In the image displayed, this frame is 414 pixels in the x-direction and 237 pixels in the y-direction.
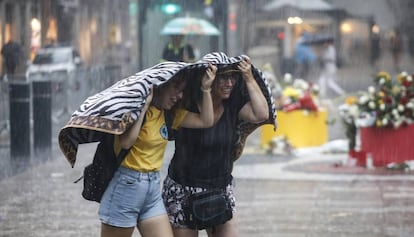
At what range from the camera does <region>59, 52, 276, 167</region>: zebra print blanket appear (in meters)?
5.73

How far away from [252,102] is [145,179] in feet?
2.75

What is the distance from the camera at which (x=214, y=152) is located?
20.3 feet

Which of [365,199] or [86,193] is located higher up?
[86,193]

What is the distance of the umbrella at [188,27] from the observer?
2444 cm

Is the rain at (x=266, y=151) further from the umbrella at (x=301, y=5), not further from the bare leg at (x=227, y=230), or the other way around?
the umbrella at (x=301, y=5)

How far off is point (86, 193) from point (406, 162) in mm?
7742

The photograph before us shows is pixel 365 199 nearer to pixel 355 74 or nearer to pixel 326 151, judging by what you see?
pixel 326 151

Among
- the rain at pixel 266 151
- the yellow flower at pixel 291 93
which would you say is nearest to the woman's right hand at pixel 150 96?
the rain at pixel 266 151

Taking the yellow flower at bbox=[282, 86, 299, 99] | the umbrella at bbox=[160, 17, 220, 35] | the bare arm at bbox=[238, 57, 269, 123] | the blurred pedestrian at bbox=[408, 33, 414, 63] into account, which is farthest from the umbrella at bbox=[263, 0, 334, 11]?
the bare arm at bbox=[238, 57, 269, 123]

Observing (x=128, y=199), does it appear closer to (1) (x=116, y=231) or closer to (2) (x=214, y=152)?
(1) (x=116, y=231)

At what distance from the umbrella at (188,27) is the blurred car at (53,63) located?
3.66 meters

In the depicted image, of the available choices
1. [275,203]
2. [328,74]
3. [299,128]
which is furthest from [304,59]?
[275,203]

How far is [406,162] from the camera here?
13117 millimetres

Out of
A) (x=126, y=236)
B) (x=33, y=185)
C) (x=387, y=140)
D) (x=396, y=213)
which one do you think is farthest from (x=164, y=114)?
(x=387, y=140)
